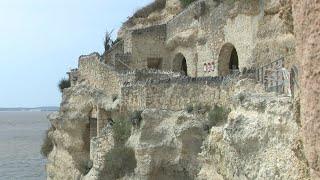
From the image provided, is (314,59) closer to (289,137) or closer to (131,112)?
(289,137)

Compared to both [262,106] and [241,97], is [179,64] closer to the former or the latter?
[241,97]

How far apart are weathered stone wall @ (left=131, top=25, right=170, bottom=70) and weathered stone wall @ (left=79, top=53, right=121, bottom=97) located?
232 cm

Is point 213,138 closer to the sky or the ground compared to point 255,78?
closer to the ground

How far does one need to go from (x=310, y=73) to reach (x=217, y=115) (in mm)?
12238

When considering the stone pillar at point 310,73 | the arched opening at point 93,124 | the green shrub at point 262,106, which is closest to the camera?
the stone pillar at point 310,73

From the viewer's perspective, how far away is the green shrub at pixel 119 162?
17641 mm

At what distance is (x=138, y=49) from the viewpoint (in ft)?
91.7

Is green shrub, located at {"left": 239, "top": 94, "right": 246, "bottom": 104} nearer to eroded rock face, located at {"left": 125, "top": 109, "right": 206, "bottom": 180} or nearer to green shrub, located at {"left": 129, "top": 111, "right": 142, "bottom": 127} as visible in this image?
eroded rock face, located at {"left": 125, "top": 109, "right": 206, "bottom": 180}

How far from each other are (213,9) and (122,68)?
534cm

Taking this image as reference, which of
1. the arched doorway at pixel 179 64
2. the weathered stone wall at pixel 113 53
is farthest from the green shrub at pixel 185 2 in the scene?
the weathered stone wall at pixel 113 53

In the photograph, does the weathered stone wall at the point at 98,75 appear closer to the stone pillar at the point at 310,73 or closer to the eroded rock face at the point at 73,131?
the eroded rock face at the point at 73,131

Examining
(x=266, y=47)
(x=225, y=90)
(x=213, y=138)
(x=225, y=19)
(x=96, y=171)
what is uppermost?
(x=225, y=19)

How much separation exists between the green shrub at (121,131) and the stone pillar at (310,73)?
15.3 metres

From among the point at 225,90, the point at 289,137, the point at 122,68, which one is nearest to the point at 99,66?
the point at 122,68
